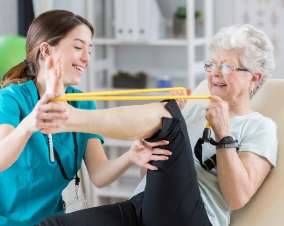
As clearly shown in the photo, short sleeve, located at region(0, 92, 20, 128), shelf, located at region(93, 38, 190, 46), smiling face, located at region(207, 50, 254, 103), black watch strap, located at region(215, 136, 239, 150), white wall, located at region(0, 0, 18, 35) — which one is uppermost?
white wall, located at region(0, 0, 18, 35)

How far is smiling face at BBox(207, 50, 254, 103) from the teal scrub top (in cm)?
57

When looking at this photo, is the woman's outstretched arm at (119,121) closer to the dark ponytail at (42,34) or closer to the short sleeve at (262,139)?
the short sleeve at (262,139)

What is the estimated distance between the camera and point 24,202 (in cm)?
192

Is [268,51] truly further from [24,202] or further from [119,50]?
[119,50]

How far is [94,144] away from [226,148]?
0.54 meters

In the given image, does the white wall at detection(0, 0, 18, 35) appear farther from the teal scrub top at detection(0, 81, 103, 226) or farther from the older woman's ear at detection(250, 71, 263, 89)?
the older woman's ear at detection(250, 71, 263, 89)

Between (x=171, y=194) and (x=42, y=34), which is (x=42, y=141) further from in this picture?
(x=171, y=194)

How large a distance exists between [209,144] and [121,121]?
0.47 m

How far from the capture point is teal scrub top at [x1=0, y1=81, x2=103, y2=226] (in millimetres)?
1868

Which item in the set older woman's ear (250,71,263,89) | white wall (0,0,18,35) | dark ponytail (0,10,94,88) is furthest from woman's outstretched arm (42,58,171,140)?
white wall (0,0,18,35)

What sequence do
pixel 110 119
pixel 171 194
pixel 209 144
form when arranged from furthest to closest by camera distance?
1. pixel 209 144
2. pixel 171 194
3. pixel 110 119

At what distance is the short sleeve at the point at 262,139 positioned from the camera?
1.80 meters

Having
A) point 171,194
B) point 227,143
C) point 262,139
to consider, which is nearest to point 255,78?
point 262,139

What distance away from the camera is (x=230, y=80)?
6.43ft
